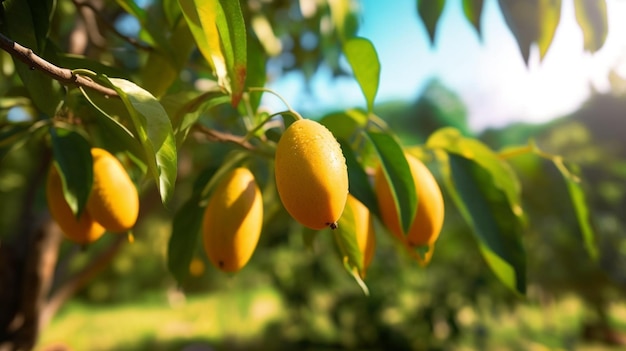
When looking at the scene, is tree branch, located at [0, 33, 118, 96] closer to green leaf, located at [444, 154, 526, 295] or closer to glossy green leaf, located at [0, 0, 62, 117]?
glossy green leaf, located at [0, 0, 62, 117]

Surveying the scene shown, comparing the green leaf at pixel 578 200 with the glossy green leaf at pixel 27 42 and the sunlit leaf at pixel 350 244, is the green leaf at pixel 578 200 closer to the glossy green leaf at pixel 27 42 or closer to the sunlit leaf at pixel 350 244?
the sunlit leaf at pixel 350 244

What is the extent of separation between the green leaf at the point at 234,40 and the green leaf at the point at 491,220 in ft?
0.72

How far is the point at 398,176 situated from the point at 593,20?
0.24 metres

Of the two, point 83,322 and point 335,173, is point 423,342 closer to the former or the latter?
point 335,173

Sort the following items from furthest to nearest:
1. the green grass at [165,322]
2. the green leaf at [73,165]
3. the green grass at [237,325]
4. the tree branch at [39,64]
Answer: the green grass at [165,322], the green grass at [237,325], the green leaf at [73,165], the tree branch at [39,64]

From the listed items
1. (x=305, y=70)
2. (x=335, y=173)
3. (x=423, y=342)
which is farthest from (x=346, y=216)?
(x=423, y=342)

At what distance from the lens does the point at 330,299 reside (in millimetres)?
2238

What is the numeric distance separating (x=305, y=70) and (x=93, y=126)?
84 centimetres

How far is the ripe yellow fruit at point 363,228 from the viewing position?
397 millimetres

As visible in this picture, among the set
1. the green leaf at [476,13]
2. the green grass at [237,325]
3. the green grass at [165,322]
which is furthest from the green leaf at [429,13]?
the green grass at [165,322]

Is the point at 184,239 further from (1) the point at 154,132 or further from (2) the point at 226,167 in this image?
(1) the point at 154,132

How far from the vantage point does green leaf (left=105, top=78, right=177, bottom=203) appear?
10.0 inches

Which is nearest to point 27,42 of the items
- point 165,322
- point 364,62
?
point 364,62

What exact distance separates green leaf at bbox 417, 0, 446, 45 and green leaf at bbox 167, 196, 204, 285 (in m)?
0.25
